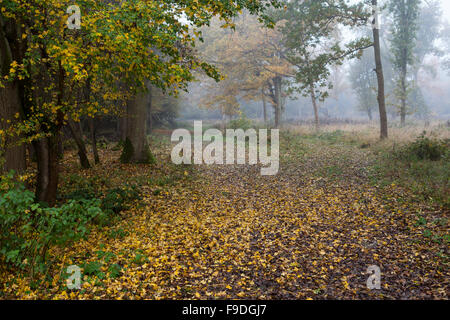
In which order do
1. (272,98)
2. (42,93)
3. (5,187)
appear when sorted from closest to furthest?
(5,187)
(42,93)
(272,98)

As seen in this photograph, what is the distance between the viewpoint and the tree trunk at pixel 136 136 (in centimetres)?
1140

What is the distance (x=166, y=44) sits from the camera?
20.6ft

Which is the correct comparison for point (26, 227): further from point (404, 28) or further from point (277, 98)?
point (404, 28)

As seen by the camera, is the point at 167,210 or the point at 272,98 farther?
the point at 272,98

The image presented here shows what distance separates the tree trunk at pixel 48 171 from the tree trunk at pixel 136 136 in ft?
15.3

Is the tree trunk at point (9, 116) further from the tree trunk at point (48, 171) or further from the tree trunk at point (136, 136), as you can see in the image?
the tree trunk at point (136, 136)

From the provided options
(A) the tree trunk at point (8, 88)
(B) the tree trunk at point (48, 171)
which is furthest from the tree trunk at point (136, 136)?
(A) the tree trunk at point (8, 88)

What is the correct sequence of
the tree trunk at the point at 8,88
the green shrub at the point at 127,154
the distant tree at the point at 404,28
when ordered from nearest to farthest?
1. the tree trunk at the point at 8,88
2. the green shrub at the point at 127,154
3. the distant tree at the point at 404,28

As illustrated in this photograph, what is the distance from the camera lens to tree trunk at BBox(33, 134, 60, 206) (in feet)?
21.4

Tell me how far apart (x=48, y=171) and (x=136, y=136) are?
5012 millimetres
